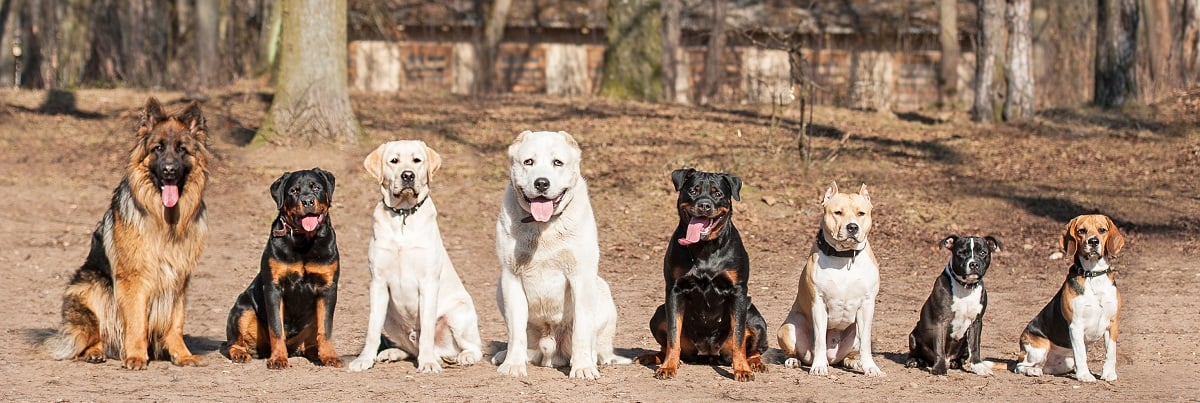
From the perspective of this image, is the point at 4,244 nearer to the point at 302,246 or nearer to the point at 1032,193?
the point at 302,246

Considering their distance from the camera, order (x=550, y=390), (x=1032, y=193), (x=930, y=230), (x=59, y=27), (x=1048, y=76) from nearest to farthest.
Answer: (x=550, y=390), (x=930, y=230), (x=1032, y=193), (x=1048, y=76), (x=59, y=27)

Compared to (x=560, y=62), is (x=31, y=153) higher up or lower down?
lower down

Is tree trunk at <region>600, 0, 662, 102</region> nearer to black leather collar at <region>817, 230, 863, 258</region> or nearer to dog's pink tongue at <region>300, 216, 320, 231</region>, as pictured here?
black leather collar at <region>817, 230, 863, 258</region>

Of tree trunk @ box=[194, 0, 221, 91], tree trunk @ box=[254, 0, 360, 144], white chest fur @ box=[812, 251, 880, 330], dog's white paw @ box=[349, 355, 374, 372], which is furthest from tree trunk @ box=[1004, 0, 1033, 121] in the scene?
tree trunk @ box=[194, 0, 221, 91]

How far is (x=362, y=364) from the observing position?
26.5 ft

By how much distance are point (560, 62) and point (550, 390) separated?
1079 inches

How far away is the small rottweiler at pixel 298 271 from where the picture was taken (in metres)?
7.83

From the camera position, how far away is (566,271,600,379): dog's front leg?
795 centimetres

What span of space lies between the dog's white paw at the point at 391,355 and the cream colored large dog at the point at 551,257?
0.79 meters

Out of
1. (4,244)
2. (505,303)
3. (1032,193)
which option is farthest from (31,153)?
(1032,193)

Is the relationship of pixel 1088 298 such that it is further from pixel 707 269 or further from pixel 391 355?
pixel 391 355

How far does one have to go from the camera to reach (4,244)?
13812mm

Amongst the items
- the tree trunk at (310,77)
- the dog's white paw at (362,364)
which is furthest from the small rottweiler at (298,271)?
the tree trunk at (310,77)

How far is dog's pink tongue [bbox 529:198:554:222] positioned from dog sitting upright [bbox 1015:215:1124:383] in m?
3.24
